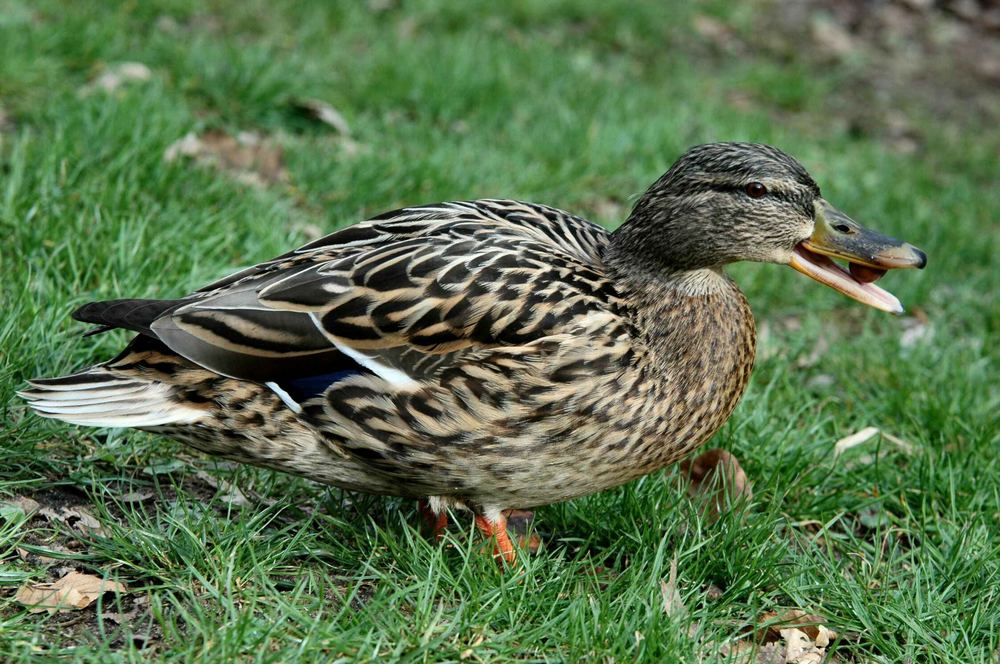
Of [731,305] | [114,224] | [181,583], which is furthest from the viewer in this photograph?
[114,224]

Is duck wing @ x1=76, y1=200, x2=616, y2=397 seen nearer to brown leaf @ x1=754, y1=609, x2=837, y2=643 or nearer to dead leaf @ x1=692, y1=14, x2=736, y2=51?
brown leaf @ x1=754, y1=609, x2=837, y2=643

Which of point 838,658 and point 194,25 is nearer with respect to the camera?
point 838,658

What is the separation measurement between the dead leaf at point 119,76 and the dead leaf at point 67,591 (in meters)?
3.18

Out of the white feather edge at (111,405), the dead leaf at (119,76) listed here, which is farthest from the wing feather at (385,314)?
the dead leaf at (119,76)

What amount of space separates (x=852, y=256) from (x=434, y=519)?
1.49 metres

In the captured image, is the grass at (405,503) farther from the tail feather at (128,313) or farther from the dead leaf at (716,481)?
the tail feather at (128,313)

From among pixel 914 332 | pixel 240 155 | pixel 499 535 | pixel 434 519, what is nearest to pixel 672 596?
pixel 499 535

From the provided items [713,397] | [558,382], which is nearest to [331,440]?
[558,382]

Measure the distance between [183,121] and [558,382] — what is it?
9.95ft

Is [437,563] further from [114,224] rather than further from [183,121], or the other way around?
[183,121]

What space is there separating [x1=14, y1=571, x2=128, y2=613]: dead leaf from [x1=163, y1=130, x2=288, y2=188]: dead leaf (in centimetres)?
257

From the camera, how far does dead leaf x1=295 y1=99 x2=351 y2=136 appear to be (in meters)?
5.94

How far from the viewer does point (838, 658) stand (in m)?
3.21

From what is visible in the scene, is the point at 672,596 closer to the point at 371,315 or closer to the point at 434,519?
the point at 434,519
